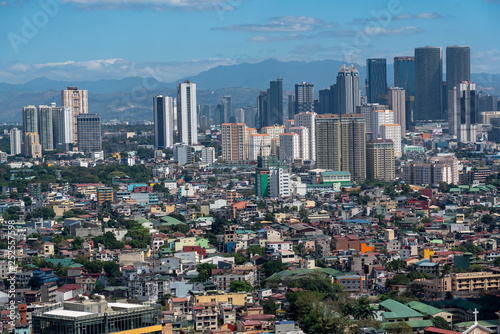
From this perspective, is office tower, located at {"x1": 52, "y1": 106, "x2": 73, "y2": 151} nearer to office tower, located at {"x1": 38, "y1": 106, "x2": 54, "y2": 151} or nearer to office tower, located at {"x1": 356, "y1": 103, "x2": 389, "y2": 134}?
office tower, located at {"x1": 38, "y1": 106, "x2": 54, "y2": 151}

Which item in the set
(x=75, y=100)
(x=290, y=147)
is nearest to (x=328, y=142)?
(x=290, y=147)

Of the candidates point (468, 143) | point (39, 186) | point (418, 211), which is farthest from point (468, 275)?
point (468, 143)

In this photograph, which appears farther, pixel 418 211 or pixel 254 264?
pixel 418 211

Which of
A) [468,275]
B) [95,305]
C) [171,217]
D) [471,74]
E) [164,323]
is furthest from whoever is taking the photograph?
[471,74]

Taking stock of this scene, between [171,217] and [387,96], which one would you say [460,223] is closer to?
[171,217]

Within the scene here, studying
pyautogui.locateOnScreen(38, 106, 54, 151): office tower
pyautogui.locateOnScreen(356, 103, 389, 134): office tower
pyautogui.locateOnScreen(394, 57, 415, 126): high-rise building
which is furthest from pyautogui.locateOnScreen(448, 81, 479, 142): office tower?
pyautogui.locateOnScreen(38, 106, 54, 151): office tower

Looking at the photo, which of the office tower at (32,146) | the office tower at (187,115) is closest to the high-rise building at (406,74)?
the office tower at (187,115)
